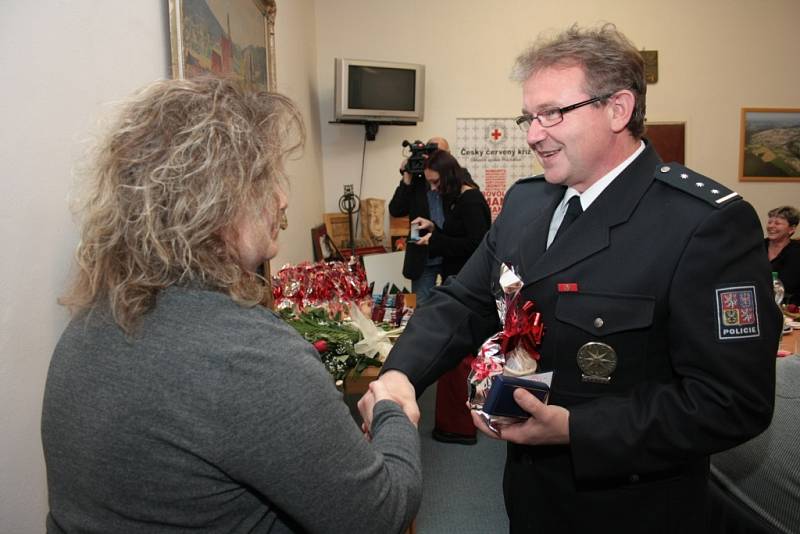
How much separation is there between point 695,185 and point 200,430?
102 centimetres

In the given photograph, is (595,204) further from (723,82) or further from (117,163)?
(723,82)

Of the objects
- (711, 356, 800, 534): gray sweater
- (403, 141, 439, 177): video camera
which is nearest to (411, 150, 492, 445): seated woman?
(403, 141, 439, 177): video camera

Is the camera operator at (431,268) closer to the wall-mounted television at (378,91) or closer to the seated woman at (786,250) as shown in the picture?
the wall-mounted television at (378,91)

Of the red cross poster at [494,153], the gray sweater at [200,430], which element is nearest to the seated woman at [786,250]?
the red cross poster at [494,153]

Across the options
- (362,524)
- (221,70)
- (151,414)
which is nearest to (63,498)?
(151,414)

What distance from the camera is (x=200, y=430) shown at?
675 millimetres

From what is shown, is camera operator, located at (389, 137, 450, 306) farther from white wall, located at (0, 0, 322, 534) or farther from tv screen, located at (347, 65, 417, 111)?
white wall, located at (0, 0, 322, 534)

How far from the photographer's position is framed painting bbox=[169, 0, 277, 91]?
1.69 m

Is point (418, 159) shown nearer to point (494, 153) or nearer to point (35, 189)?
point (494, 153)

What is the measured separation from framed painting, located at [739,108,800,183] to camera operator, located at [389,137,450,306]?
3.61 metres

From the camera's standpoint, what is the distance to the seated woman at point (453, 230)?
3.31 meters

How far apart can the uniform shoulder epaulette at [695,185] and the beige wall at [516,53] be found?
4371 millimetres

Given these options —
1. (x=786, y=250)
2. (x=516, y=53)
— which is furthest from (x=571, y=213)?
(x=516, y=53)

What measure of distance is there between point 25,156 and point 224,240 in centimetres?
48
